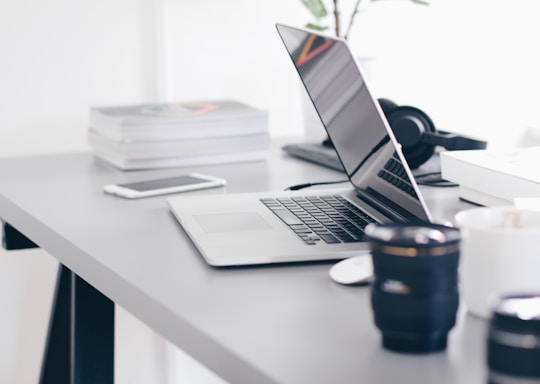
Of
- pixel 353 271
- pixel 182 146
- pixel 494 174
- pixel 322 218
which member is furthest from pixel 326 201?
pixel 182 146

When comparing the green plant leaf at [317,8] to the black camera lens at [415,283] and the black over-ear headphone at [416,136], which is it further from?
the black camera lens at [415,283]

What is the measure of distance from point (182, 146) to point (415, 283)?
988 millimetres

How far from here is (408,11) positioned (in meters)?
2.20

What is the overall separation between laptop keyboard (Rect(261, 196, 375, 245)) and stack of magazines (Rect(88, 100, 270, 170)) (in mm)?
425

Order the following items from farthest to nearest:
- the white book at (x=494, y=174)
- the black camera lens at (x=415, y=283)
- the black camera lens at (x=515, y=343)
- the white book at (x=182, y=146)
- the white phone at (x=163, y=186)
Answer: the white book at (x=182, y=146)
the white phone at (x=163, y=186)
the white book at (x=494, y=174)
the black camera lens at (x=415, y=283)
the black camera lens at (x=515, y=343)

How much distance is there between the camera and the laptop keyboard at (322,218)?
3.10 ft

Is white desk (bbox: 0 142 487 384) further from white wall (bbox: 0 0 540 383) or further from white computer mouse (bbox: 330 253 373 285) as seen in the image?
white wall (bbox: 0 0 540 383)

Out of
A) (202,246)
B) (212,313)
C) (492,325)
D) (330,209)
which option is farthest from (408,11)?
(492,325)

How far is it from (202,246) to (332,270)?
15 centimetres

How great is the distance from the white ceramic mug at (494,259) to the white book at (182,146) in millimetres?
901

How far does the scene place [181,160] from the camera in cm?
155

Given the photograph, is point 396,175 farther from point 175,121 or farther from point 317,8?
point 317,8

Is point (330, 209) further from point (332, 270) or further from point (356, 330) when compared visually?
point (356, 330)

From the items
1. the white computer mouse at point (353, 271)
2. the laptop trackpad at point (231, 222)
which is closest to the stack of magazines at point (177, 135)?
the laptop trackpad at point (231, 222)
